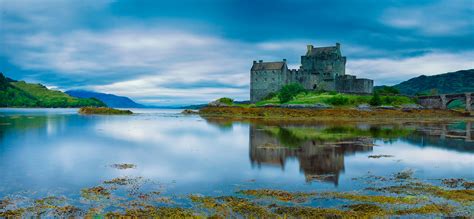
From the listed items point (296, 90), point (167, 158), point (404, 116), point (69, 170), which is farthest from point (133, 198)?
point (296, 90)

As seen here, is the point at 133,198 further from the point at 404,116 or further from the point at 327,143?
the point at 404,116

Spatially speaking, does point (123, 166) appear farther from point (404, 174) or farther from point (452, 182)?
point (452, 182)

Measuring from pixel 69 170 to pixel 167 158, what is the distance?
5.33 m

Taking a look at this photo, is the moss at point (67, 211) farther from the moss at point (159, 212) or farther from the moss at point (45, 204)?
the moss at point (159, 212)

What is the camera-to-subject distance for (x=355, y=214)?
1000cm

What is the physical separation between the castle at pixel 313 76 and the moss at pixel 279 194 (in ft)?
272

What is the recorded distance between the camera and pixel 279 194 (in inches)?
479

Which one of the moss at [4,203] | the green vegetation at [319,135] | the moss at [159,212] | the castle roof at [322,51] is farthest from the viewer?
the castle roof at [322,51]

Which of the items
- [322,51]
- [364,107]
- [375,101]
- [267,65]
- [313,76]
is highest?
[322,51]

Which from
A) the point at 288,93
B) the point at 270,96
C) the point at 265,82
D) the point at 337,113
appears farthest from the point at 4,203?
the point at 265,82

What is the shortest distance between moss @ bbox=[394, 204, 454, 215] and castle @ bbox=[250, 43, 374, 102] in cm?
8423

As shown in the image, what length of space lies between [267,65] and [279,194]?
85.7 meters

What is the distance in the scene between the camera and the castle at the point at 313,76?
95.4 meters

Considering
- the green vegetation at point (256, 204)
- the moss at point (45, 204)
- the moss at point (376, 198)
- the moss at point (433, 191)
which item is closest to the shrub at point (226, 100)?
the moss at point (433, 191)
